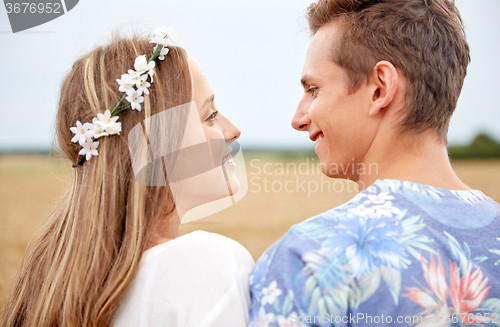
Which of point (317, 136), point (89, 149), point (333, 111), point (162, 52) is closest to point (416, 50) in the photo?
point (333, 111)

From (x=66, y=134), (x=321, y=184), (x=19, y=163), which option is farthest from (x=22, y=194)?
(x=66, y=134)

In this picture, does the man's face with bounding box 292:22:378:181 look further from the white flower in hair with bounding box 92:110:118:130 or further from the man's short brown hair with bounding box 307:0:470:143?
the white flower in hair with bounding box 92:110:118:130

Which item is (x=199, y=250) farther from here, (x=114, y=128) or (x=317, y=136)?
(x=317, y=136)

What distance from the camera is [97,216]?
5.74 feet

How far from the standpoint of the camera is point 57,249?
6.00 ft

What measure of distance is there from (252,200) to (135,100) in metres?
23.8

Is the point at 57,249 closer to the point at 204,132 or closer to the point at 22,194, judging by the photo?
the point at 204,132

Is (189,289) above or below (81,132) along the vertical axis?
below

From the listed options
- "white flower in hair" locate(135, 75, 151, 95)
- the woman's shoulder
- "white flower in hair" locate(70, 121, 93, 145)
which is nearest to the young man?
the woman's shoulder

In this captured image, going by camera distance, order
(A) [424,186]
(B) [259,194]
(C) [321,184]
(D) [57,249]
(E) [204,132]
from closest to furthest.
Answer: (A) [424,186]
(D) [57,249]
(E) [204,132]
(B) [259,194]
(C) [321,184]

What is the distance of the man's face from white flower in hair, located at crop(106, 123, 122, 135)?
1031 millimetres

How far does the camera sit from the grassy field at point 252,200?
17.1m

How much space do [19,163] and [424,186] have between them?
1643 inches

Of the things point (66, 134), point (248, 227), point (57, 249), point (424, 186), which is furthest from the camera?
point (248, 227)
